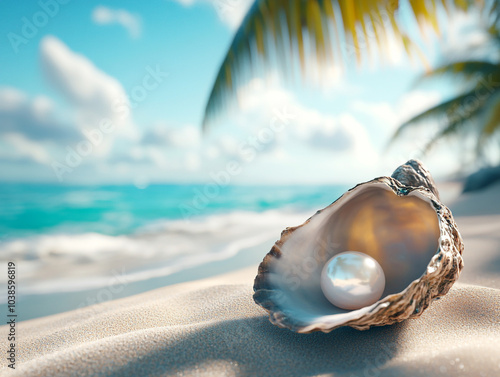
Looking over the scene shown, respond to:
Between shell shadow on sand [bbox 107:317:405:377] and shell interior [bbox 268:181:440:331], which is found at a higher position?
shell interior [bbox 268:181:440:331]

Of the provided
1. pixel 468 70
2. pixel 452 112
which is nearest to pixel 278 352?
pixel 468 70

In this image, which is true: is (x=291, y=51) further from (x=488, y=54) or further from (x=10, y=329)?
(x=488, y=54)

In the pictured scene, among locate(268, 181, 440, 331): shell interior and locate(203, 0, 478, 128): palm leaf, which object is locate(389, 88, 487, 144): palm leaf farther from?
locate(268, 181, 440, 331): shell interior

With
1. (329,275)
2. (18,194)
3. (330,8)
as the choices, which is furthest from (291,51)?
(18,194)

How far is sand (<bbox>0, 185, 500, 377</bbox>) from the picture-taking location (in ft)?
3.13

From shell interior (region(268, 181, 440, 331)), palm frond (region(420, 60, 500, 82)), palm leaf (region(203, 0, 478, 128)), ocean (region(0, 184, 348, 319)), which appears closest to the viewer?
shell interior (region(268, 181, 440, 331))

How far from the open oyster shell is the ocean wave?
7.16ft

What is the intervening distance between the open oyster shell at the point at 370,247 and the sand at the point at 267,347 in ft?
0.33

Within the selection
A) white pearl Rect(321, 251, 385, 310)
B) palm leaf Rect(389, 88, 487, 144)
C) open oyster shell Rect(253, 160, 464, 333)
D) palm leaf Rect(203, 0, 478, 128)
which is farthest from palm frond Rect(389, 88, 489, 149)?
white pearl Rect(321, 251, 385, 310)

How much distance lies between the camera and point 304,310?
3.80 ft

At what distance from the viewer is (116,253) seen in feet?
15.1

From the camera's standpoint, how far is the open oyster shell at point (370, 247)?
3.52ft

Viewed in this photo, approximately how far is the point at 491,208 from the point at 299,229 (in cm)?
371

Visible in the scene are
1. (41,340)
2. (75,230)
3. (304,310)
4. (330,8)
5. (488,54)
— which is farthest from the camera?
(488,54)
